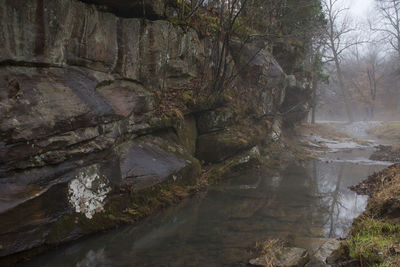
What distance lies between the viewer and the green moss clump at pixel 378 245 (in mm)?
3684

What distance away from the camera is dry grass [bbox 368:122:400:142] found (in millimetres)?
25266

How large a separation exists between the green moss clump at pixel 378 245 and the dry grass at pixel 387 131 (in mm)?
23807

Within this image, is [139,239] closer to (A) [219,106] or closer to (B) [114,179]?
(B) [114,179]

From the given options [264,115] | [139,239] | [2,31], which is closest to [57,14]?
[2,31]

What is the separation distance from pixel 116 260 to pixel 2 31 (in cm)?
489

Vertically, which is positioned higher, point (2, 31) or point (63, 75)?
point (2, 31)

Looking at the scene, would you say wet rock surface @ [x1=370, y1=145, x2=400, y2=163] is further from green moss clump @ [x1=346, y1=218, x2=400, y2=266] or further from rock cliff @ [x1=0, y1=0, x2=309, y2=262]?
green moss clump @ [x1=346, y1=218, x2=400, y2=266]

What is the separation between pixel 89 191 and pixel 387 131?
96.2 feet

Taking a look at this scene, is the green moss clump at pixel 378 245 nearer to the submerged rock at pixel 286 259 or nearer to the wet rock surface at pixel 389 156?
the submerged rock at pixel 286 259

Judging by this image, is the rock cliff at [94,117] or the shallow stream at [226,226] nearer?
the shallow stream at [226,226]

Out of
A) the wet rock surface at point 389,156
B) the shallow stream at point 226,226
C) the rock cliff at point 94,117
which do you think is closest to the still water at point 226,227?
the shallow stream at point 226,226

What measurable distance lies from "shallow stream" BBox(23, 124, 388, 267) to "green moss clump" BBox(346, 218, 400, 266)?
42.4 inches

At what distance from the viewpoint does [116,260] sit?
4.87 m

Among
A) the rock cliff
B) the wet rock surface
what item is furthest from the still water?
the wet rock surface
